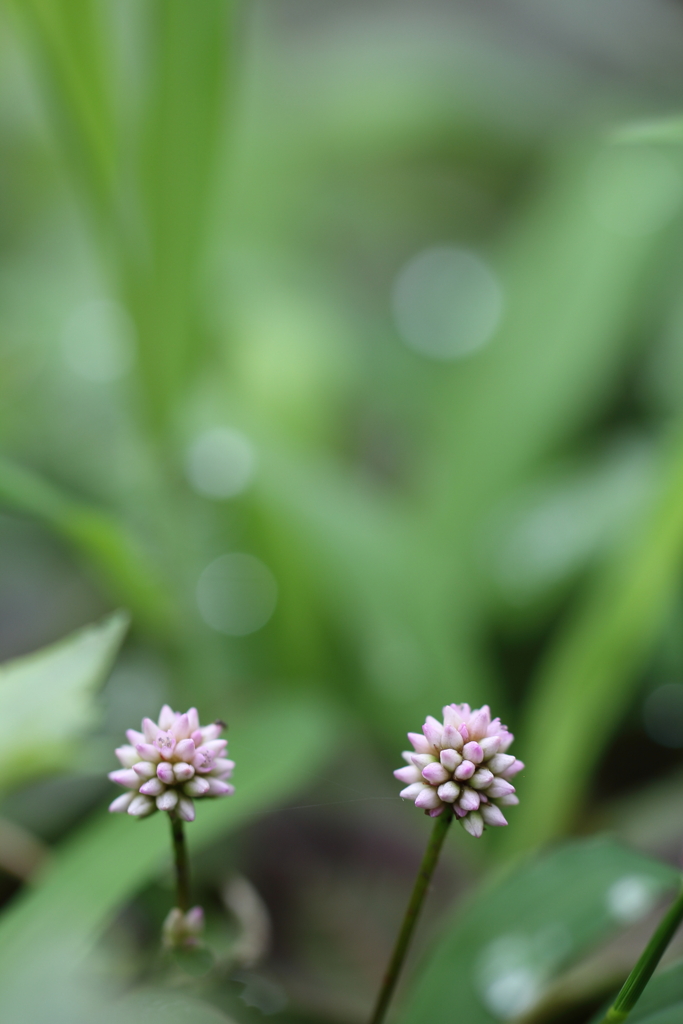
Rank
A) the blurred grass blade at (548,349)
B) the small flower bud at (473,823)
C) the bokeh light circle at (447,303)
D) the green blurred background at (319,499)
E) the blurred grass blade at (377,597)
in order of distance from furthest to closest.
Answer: the bokeh light circle at (447,303) → the blurred grass blade at (548,349) → the blurred grass blade at (377,597) → the green blurred background at (319,499) → the small flower bud at (473,823)

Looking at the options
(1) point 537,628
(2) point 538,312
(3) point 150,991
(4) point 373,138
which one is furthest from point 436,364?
(3) point 150,991

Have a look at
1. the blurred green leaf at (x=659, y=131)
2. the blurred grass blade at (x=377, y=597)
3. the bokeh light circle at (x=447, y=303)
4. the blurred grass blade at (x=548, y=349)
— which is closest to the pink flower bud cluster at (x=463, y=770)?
the blurred green leaf at (x=659, y=131)

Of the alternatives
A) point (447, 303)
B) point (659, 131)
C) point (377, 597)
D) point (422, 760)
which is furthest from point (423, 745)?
point (447, 303)

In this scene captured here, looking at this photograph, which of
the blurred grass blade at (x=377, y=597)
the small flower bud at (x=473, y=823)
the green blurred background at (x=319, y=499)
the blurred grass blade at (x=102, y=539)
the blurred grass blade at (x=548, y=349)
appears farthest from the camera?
the blurred grass blade at (x=548, y=349)

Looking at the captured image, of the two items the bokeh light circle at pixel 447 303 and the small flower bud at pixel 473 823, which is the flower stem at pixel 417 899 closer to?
the small flower bud at pixel 473 823

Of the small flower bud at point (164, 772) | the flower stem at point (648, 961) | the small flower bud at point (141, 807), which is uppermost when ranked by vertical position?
the small flower bud at point (164, 772)

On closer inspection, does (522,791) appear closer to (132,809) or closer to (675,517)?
(675,517)
